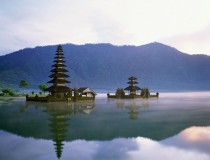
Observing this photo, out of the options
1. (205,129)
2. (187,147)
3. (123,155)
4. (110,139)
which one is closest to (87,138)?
(110,139)

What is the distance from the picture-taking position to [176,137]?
733 inches

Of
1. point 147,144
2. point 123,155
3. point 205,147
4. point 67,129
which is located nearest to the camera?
point 123,155

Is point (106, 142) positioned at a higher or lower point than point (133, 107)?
lower

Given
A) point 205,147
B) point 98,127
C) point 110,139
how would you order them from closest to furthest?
point 205,147, point 110,139, point 98,127

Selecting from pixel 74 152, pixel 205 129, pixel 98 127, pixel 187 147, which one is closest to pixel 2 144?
pixel 74 152

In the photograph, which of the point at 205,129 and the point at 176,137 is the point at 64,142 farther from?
the point at 205,129

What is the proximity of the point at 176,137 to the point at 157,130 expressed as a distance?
2610 mm

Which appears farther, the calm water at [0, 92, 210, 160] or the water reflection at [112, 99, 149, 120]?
the water reflection at [112, 99, 149, 120]

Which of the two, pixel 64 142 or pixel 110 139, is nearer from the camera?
pixel 64 142

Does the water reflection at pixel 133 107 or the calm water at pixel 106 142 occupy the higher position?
the water reflection at pixel 133 107

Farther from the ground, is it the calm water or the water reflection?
the water reflection

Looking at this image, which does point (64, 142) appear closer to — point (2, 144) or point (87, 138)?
point (87, 138)

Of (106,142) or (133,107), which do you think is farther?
(133,107)

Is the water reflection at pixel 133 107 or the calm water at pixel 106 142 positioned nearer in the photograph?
the calm water at pixel 106 142
